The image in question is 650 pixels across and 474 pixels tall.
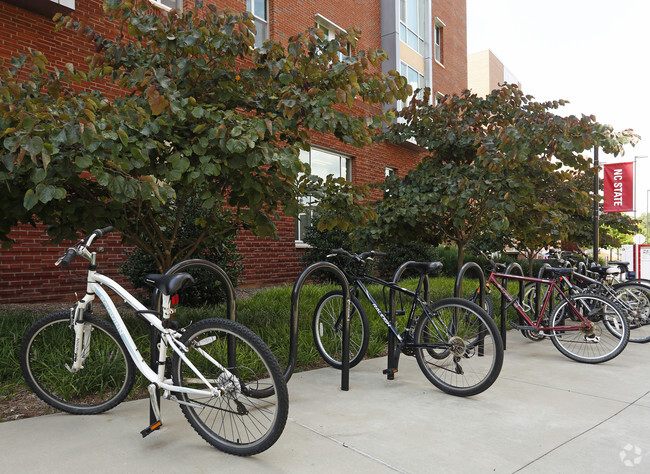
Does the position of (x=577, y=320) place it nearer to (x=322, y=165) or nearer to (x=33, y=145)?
(x=33, y=145)

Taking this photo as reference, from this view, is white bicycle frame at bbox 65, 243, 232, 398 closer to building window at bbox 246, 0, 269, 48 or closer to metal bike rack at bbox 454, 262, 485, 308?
metal bike rack at bbox 454, 262, 485, 308

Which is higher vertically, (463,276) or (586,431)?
(463,276)

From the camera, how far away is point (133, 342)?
3000 mm

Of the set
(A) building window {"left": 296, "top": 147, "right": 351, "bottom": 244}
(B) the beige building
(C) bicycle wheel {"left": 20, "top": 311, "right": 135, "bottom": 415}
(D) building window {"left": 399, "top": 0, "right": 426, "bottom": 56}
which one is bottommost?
(C) bicycle wheel {"left": 20, "top": 311, "right": 135, "bottom": 415}

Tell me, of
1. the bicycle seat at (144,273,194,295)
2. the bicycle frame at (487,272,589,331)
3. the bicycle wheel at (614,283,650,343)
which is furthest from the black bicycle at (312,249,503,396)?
the bicycle wheel at (614,283,650,343)

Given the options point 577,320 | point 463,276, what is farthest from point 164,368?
point 577,320

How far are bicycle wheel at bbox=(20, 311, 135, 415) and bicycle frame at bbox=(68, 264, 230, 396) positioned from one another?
1.8 inches

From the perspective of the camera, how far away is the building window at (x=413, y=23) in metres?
16.7

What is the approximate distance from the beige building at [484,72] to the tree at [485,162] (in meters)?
36.6

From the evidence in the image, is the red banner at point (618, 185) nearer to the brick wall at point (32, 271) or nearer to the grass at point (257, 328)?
the grass at point (257, 328)

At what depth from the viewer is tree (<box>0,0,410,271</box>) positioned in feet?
10.9

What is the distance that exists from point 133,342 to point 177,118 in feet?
6.43

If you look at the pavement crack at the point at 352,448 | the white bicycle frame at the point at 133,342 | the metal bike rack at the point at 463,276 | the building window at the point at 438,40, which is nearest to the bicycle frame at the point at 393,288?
the metal bike rack at the point at 463,276

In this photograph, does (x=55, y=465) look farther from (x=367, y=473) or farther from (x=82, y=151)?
(x=82, y=151)
